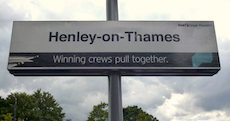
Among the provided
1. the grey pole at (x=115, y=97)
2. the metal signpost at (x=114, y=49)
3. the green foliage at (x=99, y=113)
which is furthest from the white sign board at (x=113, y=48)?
the green foliage at (x=99, y=113)

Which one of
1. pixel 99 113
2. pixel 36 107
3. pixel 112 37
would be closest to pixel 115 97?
pixel 112 37

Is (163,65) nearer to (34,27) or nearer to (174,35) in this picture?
(174,35)

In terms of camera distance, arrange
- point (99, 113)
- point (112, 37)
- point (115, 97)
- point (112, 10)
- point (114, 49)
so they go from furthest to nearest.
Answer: point (99, 113) < point (112, 10) < point (112, 37) < point (114, 49) < point (115, 97)

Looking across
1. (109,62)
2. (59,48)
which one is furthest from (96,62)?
(59,48)

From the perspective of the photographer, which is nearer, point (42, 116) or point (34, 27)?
point (34, 27)

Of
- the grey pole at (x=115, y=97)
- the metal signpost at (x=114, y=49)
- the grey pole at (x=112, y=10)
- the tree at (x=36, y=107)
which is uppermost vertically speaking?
the tree at (x=36, y=107)

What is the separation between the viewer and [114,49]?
4.66 m

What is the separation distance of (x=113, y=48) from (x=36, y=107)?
36671 millimetres

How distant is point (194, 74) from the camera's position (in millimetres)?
4871

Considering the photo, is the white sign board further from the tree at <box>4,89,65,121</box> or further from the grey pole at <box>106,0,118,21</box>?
the tree at <box>4,89,65,121</box>

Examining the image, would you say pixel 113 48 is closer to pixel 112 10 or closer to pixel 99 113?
pixel 112 10

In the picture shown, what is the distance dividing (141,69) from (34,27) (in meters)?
2.27

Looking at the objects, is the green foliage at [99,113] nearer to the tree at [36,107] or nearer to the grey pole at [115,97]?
the tree at [36,107]

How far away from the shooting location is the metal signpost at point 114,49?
4.56 metres
